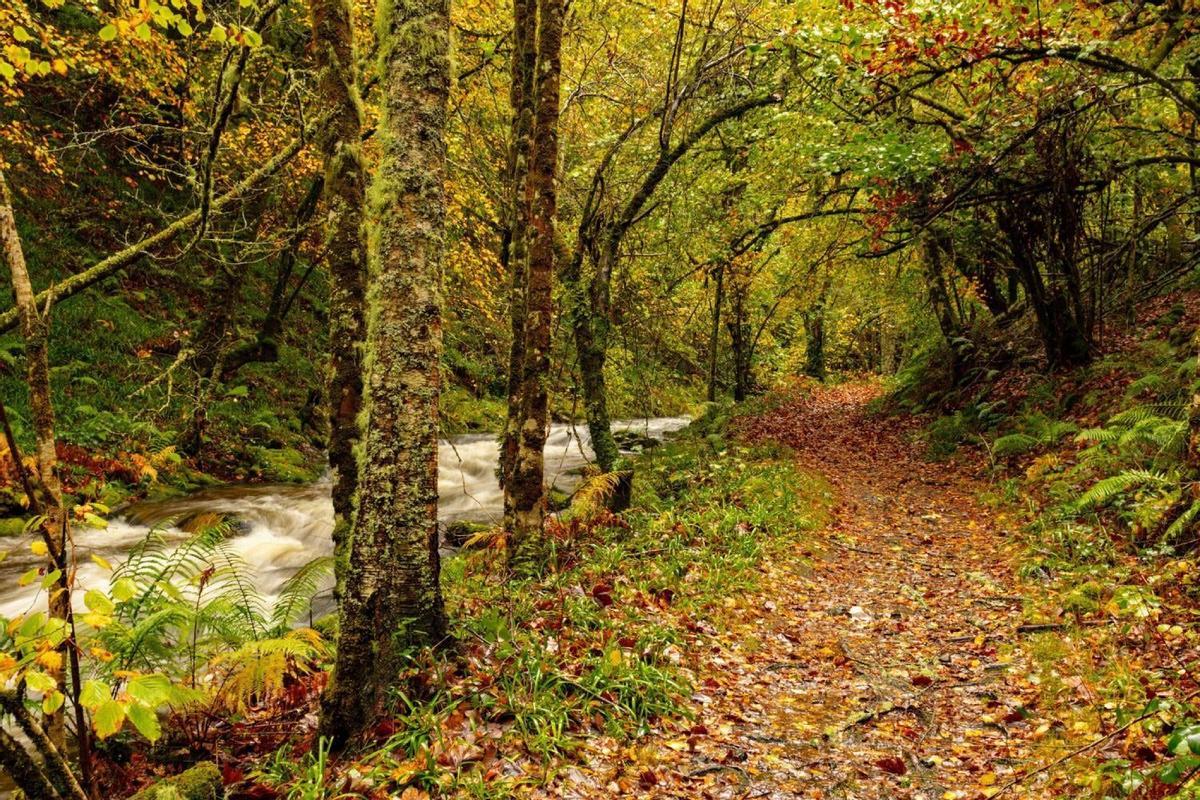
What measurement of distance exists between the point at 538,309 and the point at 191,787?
17.2 feet

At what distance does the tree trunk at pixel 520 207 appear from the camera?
7.89 meters

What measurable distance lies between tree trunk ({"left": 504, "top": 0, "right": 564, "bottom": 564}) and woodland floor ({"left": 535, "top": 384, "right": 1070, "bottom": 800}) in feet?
8.18

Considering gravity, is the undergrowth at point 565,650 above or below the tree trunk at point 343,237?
below

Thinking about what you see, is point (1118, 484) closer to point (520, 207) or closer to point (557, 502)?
point (520, 207)

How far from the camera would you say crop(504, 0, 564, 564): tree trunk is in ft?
23.7

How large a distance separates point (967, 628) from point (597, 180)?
27.2ft

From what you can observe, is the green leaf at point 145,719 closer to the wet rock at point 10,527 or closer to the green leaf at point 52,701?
the green leaf at point 52,701

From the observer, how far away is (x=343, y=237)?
636cm

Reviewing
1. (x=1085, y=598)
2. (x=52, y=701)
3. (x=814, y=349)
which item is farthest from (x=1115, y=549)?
(x=814, y=349)

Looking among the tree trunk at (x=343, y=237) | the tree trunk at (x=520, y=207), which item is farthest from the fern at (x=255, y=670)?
the tree trunk at (x=520, y=207)

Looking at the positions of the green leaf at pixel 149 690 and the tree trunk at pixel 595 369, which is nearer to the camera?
the green leaf at pixel 149 690

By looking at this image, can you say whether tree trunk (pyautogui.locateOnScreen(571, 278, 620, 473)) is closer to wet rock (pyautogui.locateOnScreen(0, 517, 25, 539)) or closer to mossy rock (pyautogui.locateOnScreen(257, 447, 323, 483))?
mossy rock (pyautogui.locateOnScreen(257, 447, 323, 483))

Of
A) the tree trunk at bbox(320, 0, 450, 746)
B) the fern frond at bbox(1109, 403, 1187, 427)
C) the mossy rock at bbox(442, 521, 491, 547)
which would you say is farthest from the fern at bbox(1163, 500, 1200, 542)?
the mossy rock at bbox(442, 521, 491, 547)

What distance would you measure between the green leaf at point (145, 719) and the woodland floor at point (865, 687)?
7.32 ft
